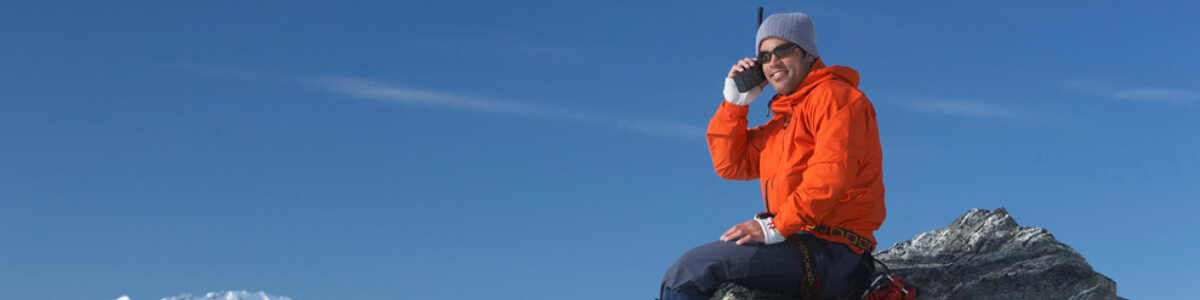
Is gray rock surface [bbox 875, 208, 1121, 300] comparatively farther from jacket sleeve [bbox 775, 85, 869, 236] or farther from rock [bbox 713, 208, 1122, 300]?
jacket sleeve [bbox 775, 85, 869, 236]

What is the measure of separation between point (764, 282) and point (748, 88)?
5.40 feet

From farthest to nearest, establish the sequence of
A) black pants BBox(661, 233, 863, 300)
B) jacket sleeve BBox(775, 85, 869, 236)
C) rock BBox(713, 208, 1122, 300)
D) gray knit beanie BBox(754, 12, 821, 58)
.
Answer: rock BBox(713, 208, 1122, 300)
gray knit beanie BBox(754, 12, 821, 58)
black pants BBox(661, 233, 863, 300)
jacket sleeve BBox(775, 85, 869, 236)

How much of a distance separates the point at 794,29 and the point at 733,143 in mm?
1115

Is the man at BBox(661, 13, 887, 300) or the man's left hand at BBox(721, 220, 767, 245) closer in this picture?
the man at BBox(661, 13, 887, 300)

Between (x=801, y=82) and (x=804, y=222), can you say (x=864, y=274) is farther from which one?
(x=801, y=82)

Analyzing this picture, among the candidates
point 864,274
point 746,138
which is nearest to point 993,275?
point 864,274

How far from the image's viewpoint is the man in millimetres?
6906

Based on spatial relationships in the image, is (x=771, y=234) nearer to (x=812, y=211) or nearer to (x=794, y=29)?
(x=812, y=211)

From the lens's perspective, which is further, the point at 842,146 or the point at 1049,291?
the point at 1049,291

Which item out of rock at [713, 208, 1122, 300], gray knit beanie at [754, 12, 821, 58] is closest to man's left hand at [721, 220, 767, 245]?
rock at [713, 208, 1122, 300]

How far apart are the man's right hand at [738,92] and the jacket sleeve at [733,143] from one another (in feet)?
0.27

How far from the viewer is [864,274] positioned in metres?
7.48

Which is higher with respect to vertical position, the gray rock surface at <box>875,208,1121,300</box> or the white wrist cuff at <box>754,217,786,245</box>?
the white wrist cuff at <box>754,217,786,245</box>

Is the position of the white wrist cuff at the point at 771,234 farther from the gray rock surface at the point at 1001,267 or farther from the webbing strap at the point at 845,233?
the gray rock surface at the point at 1001,267
